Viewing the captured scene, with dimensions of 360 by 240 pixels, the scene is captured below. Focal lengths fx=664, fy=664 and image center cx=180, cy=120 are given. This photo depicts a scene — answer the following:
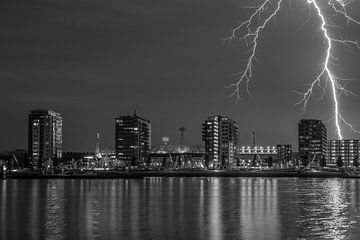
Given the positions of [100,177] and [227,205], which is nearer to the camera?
[227,205]

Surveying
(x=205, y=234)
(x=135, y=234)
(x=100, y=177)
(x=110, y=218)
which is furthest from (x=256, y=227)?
(x=100, y=177)

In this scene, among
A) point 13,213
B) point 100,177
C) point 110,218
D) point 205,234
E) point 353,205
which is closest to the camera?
point 205,234

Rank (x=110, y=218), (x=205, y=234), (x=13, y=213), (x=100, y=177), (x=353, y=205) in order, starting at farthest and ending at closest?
(x=100, y=177)
(x=353, y=205)
(x=13, y=213)
(x=110, y=218)
(x=205, y=234)

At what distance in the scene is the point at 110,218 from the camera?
1400 inches

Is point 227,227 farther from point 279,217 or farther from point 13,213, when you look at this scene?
point 13,213

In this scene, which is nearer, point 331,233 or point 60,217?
point 331,233

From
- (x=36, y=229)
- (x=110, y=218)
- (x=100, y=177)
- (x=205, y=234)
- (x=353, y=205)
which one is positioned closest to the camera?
(x=205, y=234)

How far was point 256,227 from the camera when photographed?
31.2 metres

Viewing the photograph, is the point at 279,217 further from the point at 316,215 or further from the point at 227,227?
the point at 227,227

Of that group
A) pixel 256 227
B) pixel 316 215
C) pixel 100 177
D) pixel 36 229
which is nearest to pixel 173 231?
pixel 256 227

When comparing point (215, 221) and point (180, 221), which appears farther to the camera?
point (180, 221)

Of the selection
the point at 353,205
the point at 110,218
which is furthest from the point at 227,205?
the point at 110,218

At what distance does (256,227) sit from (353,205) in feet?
54.7

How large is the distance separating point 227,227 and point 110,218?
7.49m
